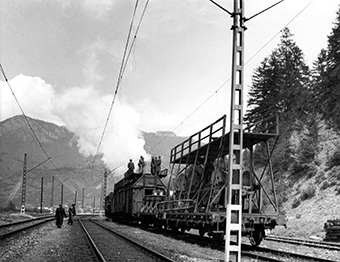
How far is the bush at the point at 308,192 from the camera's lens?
33688 millimetres

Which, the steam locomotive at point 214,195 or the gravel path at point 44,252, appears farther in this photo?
the steam locomotive at point 214,195

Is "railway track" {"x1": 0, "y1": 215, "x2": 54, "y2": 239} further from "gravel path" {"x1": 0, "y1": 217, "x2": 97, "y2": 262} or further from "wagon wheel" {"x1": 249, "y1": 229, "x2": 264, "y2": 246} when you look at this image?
"wagon wheel" {"x1": 249, "y1": 229, "x2": 264, "y2": 246}

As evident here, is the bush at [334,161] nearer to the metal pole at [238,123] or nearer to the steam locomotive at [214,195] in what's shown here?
the steam locomotive at [214,195]

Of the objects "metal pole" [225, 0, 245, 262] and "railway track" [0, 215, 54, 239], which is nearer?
"metal pole" [225, 0, 245, 262]

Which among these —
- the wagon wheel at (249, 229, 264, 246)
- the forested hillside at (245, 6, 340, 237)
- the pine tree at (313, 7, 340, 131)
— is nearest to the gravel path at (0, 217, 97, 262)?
the wagon wheel at (249, 229, 264, 246)

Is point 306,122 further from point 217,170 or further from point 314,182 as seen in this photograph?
point 217,170

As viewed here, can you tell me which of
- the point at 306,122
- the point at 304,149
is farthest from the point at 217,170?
the point at 306,122

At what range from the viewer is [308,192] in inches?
1337

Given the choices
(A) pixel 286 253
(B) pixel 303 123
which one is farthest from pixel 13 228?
(B) pixel 303 123

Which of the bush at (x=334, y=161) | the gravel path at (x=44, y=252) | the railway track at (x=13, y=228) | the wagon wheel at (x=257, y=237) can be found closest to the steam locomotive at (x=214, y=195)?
the wagon wheel at (x=257, y=237)

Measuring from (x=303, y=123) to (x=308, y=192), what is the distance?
15764mm

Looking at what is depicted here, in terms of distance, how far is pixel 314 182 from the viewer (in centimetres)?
3578

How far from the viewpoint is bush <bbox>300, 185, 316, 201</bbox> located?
33.7m

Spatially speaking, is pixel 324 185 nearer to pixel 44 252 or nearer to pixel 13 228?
pixel 13 228
